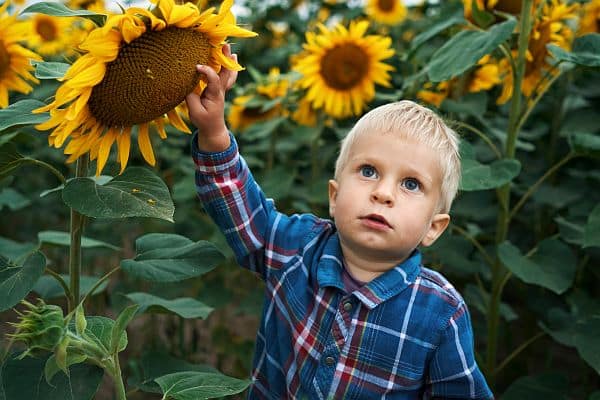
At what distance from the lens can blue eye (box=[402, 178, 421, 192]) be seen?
134cm

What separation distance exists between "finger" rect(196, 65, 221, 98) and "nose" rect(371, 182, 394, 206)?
1.01 feet

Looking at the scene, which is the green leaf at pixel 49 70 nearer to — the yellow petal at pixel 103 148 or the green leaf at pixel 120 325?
the yellow petal at pixel 103 148

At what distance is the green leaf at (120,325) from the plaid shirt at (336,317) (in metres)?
0.43

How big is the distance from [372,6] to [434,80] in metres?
2.30

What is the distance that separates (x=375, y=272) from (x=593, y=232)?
63 centimetres

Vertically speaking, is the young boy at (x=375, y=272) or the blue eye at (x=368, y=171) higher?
the blue eye at (x=368, y=171)

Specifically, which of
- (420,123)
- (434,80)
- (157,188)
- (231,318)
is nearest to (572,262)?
(434,80)

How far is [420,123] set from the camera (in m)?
1.35

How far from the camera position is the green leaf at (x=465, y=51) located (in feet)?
5.60

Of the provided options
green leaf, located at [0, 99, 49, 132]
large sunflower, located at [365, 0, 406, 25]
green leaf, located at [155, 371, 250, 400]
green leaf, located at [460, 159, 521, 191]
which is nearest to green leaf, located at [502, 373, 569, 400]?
green leaf, located at [460, 159, 521, 191]

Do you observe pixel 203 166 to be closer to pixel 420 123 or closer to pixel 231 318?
pixel 420 123

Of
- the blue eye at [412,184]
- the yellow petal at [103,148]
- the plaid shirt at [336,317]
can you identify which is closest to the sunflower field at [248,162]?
the yellow petal at [103,148]

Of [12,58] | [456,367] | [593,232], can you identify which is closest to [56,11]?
[12,58]

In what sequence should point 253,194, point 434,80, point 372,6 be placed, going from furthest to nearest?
point 372,6 < point 434,80 < point 253,194
